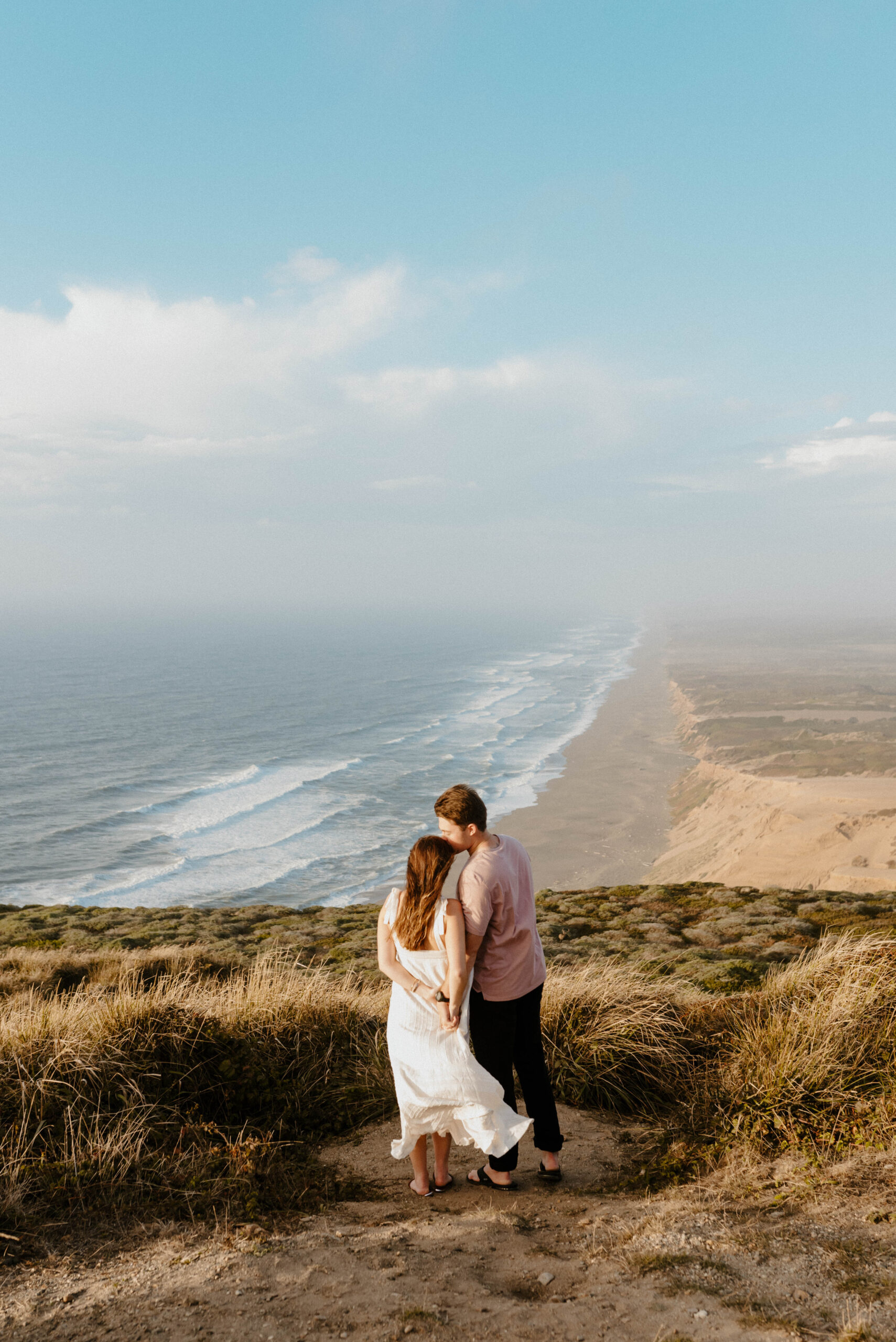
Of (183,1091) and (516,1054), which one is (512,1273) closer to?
(516,1054)

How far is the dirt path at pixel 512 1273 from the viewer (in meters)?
3.24

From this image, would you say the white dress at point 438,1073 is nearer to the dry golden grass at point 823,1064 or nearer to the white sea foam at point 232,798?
the dry golden grass at point 823,1064

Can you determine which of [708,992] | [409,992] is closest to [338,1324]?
[409,992]

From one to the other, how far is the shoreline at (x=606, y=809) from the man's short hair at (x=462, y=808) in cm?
3368

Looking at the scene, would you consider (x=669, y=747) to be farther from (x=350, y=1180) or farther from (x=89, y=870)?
(x=350, y=1180)

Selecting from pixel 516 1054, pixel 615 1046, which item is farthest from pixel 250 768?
pixel 516 1054

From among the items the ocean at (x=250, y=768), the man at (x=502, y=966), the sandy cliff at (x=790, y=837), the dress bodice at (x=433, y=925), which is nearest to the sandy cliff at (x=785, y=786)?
the sandy cliff at (x=790, y=837)

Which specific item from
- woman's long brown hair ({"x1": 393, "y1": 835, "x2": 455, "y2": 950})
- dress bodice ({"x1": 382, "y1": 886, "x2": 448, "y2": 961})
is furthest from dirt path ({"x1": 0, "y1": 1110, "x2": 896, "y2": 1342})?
woman's long brown hair ({"x1": 393, "y1": 835, "x2": 455, "y2": 950})

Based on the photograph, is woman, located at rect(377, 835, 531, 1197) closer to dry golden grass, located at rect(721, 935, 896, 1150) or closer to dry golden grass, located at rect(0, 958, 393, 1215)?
dry golden grass, located at rect(0, 958, 393, 1215)

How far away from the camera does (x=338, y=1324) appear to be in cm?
330

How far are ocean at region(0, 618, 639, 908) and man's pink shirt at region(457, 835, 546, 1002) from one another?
107 ft

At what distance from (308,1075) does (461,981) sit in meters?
2.72

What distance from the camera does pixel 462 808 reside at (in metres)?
4.26

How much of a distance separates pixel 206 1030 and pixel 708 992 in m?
5.30
